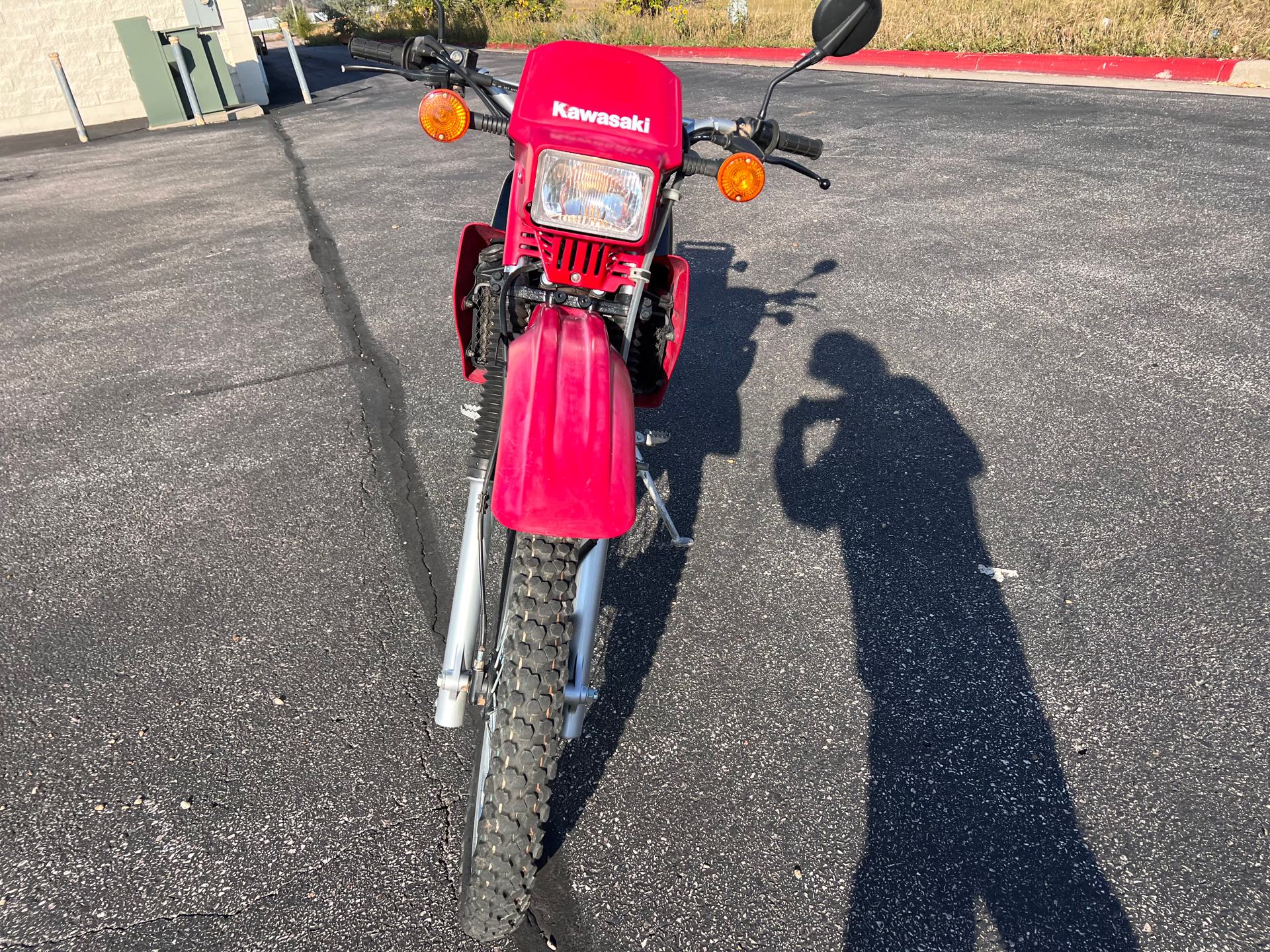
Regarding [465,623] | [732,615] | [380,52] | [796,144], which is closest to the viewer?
[465,623]

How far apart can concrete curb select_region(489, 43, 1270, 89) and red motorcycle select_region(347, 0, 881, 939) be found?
11.8 meters

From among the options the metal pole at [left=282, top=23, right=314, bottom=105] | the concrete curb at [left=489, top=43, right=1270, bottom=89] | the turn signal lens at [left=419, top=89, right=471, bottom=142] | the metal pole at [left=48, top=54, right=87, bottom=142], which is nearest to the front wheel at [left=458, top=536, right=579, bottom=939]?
the turn signal lens at [left=419, top=89, right=471, bottom=142]

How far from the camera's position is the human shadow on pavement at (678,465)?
251 centimetres

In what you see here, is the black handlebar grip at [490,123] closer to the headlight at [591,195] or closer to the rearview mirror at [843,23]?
the headlight at [591,195]

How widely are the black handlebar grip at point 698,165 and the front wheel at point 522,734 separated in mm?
1288

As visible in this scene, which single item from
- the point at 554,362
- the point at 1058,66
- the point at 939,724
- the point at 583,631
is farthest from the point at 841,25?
the point at 1058,66

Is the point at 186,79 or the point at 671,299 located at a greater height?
the point at 186,79

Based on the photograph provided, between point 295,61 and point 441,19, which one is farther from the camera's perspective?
point 295,61

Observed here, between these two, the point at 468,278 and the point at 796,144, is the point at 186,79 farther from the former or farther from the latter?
the point at 796,144

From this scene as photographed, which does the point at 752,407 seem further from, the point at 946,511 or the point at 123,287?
the point at 123,287

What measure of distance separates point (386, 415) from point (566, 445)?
2915mm

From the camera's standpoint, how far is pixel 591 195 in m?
2.21

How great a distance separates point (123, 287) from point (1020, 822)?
7339 millimetres

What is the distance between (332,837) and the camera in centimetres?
227
